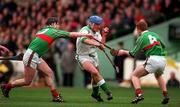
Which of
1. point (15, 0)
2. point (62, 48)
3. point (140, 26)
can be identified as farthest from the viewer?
point (15, 0)

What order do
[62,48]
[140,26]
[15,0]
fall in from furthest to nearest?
[15,0]
[62,48]
[140,26]

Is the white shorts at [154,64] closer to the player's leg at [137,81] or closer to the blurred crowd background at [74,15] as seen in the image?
the player's leg at [137,81]

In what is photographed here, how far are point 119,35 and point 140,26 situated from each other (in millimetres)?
15860

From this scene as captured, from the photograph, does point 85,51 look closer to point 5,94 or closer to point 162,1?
point 5,94

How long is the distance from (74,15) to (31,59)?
15.6 meters

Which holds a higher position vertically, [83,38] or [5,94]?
[83,38]

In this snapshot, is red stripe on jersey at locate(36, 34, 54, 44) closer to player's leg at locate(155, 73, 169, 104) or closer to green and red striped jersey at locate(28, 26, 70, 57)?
green and red striped jersey at locate(28, 26, 70, 57)

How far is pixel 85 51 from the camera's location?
20.0 m

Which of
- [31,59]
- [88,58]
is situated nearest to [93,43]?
[88,58]

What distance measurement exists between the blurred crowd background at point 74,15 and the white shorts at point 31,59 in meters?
12.5

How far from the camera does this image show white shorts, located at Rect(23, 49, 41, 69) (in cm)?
1919

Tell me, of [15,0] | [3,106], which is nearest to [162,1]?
[15,0]

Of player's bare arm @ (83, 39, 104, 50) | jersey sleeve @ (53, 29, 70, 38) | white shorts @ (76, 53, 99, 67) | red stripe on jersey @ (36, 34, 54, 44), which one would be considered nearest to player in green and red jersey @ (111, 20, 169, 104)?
player's bare arm @ (83, 39, 104, 50)

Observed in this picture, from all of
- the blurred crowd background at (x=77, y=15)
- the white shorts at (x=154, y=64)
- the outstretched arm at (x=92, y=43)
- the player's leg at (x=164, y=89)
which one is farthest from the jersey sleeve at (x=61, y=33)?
the blurred crowd background at (x=77, y=15)
